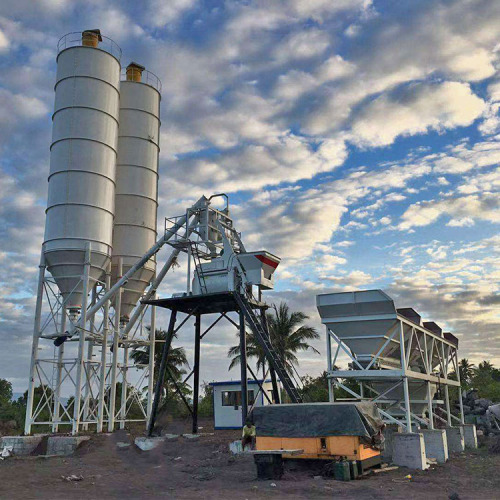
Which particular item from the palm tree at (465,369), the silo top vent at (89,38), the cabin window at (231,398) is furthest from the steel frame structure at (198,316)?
the palm tree at (465,369)

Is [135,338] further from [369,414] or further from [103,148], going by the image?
[369,414]

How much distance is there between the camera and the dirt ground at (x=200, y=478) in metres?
13.7

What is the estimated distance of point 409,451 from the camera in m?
18.8

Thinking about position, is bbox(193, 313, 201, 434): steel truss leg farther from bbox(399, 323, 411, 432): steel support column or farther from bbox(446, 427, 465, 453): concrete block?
bbox(446, 427, 465, 453): concrete block

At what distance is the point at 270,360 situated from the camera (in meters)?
21.8

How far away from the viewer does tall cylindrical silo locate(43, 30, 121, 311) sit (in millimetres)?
28406

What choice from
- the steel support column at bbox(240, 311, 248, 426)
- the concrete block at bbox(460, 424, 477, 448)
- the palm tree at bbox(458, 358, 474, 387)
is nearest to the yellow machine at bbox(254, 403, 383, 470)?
the steel support column at bbox(240, 311, 248, 426)

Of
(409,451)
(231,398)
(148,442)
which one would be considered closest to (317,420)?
(409,451)

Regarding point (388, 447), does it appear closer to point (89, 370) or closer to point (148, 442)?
point (148, 442)

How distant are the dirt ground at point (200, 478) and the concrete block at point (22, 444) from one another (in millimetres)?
1407

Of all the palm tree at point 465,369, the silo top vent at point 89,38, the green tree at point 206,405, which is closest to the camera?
the silo top vent at point 89,38

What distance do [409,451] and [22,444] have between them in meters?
17.8

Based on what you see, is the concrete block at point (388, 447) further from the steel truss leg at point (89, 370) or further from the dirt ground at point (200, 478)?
the steel truss leg at point (89, 370)

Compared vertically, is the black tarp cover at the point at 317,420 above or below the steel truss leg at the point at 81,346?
below
